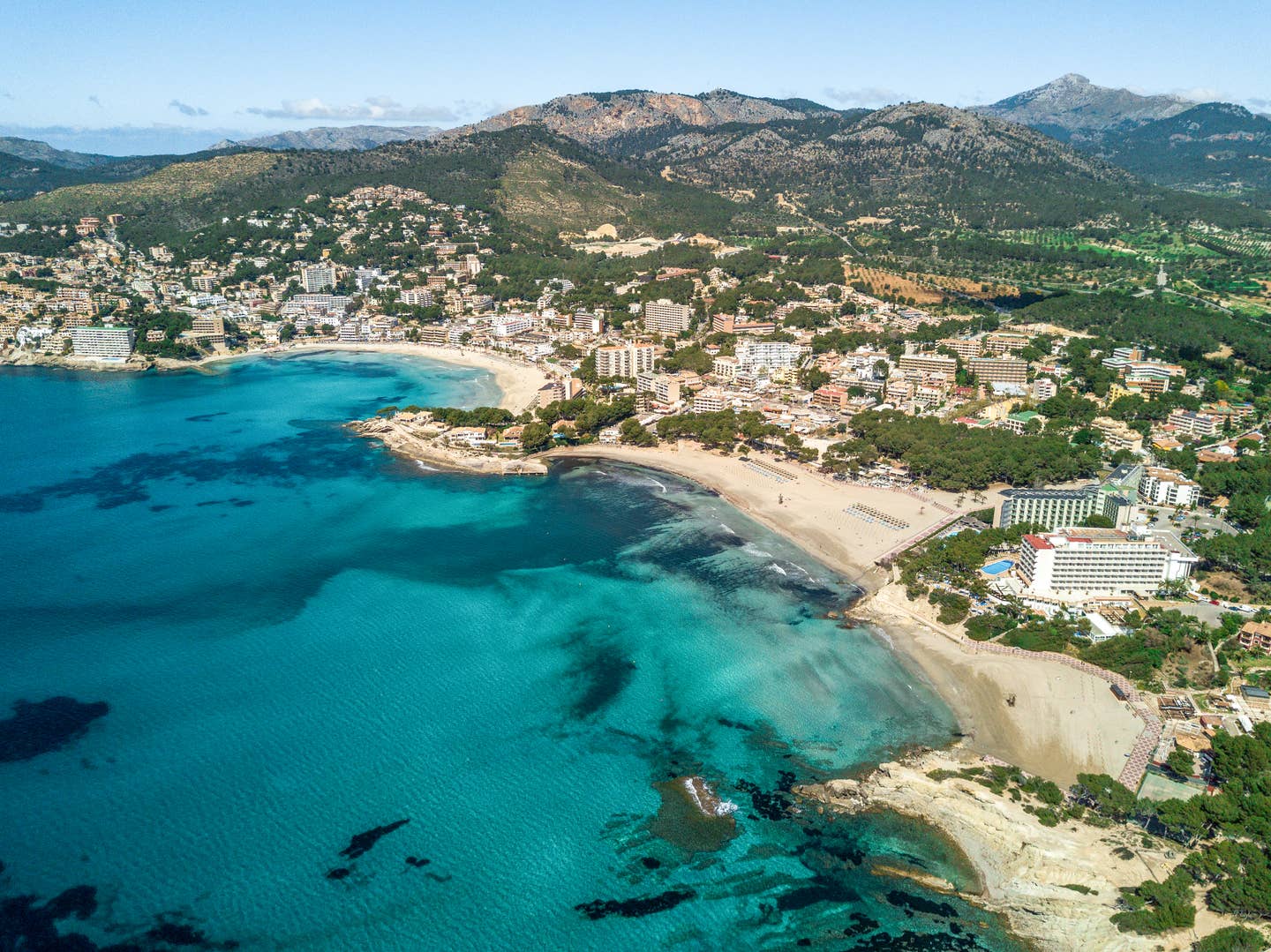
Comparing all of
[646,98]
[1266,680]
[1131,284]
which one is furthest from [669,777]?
[646,98]

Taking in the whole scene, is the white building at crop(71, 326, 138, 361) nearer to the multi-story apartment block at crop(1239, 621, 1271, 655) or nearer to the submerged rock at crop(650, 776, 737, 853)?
the submerged rock at crop(650, 776, 737, 853)

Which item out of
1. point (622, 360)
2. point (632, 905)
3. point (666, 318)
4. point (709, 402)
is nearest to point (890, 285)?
point (666, 318)

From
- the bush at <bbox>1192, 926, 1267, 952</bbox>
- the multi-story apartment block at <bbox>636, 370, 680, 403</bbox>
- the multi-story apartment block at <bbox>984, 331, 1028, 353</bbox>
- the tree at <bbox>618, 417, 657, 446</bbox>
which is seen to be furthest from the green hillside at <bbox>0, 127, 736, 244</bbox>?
the bush at <bbox>1192, 926, 1267, 952</bbox>

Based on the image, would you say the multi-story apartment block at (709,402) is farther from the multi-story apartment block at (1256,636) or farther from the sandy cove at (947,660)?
the multi-story apartment block at (1256,636)

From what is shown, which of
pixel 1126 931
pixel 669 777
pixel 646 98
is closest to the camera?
pixel 1126 931

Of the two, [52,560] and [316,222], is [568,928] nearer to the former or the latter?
[52,560]

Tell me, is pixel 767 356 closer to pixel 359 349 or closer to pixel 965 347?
pixel 965 347
